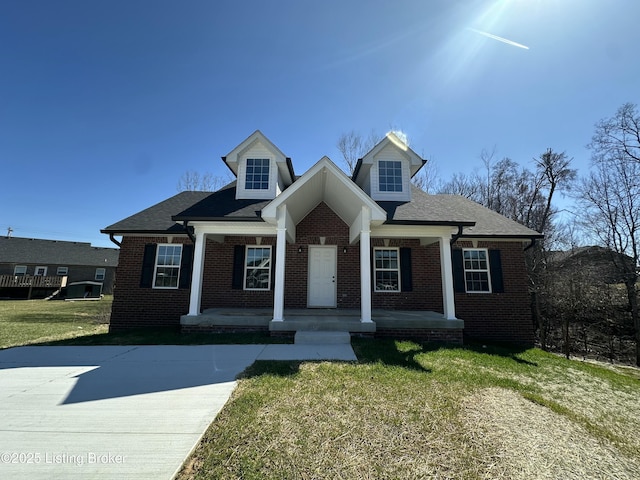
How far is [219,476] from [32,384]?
13.6 feet

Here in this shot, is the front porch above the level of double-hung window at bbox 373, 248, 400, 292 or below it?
below

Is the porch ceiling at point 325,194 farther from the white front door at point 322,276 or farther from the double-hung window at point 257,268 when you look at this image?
the double-hung window at point 257,268

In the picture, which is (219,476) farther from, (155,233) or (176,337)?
(155,233)

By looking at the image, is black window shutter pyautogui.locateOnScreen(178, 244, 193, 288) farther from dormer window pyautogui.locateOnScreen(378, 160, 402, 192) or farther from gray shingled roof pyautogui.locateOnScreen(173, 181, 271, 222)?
dormer window pyautogui.locateOnScreen(378, 160, 402, 192)

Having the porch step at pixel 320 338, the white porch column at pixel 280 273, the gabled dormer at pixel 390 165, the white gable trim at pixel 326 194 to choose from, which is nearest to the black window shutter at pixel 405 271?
the gabled dormer at pixel 390 165

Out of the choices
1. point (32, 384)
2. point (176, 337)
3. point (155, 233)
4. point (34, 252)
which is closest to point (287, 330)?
point (176, 337)

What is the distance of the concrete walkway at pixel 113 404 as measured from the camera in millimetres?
2398

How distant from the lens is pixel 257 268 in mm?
9531

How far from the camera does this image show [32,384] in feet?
13.6

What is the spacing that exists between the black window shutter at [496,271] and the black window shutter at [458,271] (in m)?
1.06

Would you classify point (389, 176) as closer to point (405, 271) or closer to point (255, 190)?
point (405, 271)

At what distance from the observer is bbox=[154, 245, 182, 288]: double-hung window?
9320 millimetres

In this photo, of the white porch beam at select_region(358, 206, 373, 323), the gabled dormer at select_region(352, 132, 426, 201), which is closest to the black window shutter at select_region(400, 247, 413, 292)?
the gabled dormer at select_region(352, 132, 426, 201)

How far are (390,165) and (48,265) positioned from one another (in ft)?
126
